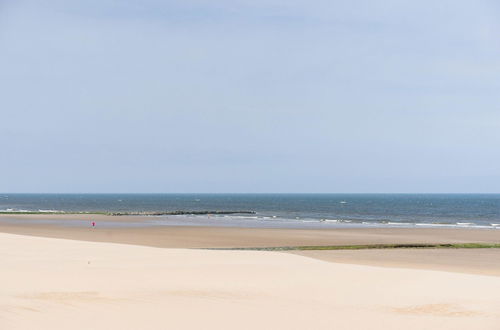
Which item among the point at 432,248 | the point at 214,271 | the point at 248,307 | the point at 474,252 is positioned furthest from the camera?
the point at 432,248

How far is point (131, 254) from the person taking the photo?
Result: 26547 mm

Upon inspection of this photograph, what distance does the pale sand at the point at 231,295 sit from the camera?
42.8 feet

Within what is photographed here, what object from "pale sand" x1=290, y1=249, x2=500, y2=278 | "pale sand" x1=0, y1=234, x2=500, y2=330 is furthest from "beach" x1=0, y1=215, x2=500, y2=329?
"pale sand" x1=290, y1=249, x2=500, y2=278

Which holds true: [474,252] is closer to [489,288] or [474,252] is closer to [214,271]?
[489,288]

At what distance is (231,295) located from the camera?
16266 mm

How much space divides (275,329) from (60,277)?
27.9 ft

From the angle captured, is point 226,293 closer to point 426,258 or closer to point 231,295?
point 231,295

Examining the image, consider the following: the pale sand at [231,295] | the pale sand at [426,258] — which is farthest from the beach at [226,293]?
the pale sand at [426,258]

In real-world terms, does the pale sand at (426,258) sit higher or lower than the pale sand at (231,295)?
lower

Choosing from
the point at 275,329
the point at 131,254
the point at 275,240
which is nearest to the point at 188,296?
the point at 275,329

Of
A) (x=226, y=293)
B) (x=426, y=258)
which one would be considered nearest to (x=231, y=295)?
(x=226, y=293)

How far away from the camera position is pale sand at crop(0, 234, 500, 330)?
13.0m

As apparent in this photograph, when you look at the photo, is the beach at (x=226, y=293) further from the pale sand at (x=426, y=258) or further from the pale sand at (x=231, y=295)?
the pale sand at (x=426, y=258)

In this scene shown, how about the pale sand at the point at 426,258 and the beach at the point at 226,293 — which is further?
the pale sand at the point at 426,258
